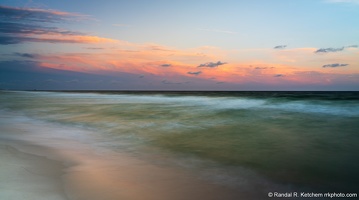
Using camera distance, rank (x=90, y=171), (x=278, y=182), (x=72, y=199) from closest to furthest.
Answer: (x=72, y=199)
(x=278, y=182)
(x=90, y=171)

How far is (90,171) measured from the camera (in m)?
4.73

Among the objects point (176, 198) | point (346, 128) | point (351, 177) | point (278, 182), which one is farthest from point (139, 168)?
point (346, 128)

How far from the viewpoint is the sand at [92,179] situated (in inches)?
142

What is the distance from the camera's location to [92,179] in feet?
14.0

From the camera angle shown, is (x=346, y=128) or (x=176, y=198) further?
(x=346, y=128)

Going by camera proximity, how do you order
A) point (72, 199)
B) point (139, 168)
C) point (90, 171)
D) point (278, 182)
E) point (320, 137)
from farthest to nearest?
point (320, 137)
point (139, 168)
point (90, 171)
point (278, 182)
point (72, 199)

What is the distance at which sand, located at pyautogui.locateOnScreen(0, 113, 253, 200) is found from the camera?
11.8 ft

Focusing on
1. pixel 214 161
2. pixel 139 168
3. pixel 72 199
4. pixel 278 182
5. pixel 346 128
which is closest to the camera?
pixel 72 199

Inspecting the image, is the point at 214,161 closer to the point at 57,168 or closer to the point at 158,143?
the point at 158,143

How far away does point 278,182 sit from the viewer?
14.5ft

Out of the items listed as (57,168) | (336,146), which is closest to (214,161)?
(57,168)

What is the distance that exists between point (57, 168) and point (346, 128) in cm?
1091

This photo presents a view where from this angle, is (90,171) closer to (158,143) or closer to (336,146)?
(158,143)

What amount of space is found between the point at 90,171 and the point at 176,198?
1.89m
